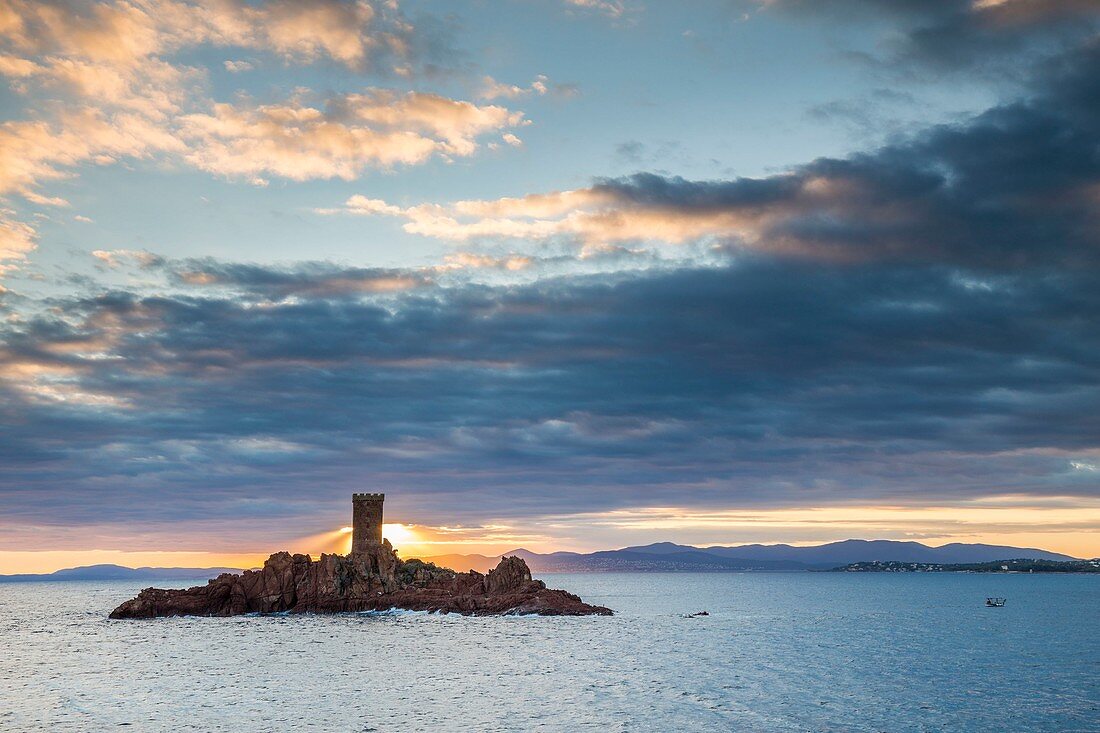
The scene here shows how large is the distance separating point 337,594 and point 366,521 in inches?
731

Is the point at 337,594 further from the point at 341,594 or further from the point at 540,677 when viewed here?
the point at 540,677

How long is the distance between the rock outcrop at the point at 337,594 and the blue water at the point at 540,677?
11.9 metres

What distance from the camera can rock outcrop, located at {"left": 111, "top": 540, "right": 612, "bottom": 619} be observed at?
14662 centimetres

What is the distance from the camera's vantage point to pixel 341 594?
14925 centimetres

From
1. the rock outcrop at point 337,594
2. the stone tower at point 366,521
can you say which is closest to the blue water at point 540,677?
the rock outcrop at point 337,594

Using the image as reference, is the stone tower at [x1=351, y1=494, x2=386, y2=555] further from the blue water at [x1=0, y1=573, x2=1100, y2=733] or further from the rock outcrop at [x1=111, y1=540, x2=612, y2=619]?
the blue water at [x1=0, y1=573, x2=1100, y2=733]

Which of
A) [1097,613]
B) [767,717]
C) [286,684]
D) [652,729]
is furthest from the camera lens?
[1097,613]

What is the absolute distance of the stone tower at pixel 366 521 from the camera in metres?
164

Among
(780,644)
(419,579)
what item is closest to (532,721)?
(780,644)

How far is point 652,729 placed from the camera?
52.7 meters

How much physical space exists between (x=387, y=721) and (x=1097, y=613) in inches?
6660

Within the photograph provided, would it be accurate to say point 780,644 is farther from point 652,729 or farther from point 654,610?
point 654,610

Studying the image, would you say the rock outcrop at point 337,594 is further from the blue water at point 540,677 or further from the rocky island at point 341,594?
the blue water at point 540,677

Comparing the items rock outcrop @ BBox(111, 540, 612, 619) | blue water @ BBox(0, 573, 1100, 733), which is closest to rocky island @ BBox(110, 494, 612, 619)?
rock outcrop @ BBox(111, 540, 612, 619)
